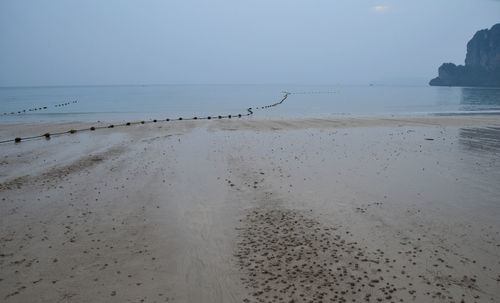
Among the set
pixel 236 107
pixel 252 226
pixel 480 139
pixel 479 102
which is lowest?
pixel 480 139

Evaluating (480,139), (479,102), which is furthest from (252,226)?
(479,102)

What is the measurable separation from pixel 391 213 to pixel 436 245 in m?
1.77

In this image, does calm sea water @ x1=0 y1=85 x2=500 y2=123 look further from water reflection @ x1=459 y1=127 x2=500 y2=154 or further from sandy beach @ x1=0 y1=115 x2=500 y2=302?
sandy beach @ x1=0 y1=115 x2=500 y2=302

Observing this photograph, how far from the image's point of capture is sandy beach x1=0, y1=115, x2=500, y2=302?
18.8ft

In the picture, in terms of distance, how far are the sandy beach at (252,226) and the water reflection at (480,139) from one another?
56 cm

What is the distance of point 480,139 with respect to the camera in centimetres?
1962

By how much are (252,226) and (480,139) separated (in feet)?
59.0

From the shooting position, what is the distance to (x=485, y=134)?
70.4ft

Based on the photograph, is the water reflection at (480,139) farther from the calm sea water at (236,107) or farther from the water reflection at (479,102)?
the water reflection at (479,102)

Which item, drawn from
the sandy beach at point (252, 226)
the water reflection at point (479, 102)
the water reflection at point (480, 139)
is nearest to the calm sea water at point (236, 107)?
the water reflection at point (479, 102)

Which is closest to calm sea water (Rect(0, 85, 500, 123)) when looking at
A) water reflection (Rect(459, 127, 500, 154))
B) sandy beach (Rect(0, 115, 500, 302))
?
water reflection (Rect(459, 127, 500, 154))

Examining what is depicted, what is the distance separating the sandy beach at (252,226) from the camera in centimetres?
573

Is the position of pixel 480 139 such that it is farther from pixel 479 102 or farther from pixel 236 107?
pixel 479 102

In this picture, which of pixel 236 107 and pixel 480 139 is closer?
pixel 480 139
